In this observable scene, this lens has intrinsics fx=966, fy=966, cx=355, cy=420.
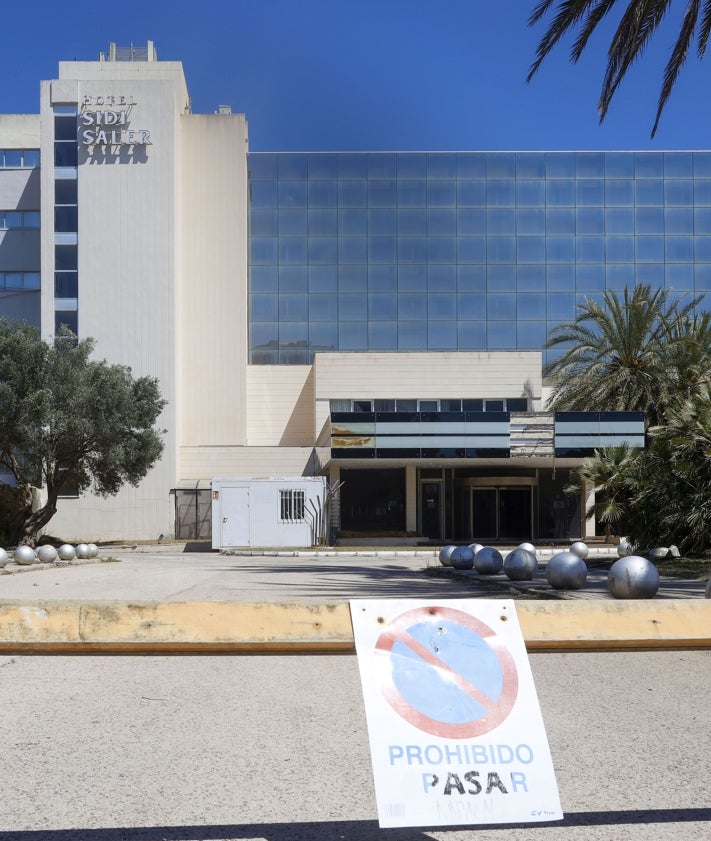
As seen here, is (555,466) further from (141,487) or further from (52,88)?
(52,88)

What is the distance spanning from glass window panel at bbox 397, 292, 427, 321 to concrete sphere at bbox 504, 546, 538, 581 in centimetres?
3875

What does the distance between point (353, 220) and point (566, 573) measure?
4392 cm

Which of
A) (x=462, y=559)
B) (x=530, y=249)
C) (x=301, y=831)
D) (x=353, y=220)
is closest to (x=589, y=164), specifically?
(x=530, y=249)

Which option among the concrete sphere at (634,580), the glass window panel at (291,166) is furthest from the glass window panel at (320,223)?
the concrete sphere at (634,580)

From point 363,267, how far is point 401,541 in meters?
19.0

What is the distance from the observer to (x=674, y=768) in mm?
5449

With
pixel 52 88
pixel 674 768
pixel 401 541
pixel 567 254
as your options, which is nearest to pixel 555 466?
pixel 401 541

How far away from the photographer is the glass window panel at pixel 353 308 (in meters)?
56.7

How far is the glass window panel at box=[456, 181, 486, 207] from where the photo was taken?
190 feet

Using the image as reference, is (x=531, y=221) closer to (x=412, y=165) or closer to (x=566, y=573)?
(x=412, y=165)

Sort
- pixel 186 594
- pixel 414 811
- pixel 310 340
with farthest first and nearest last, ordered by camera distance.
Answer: pixel 310 340 → pixel 186 594 → pixel 414 811

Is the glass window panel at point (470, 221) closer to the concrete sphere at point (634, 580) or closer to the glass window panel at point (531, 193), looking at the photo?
the glass window panel at point (531, 193)

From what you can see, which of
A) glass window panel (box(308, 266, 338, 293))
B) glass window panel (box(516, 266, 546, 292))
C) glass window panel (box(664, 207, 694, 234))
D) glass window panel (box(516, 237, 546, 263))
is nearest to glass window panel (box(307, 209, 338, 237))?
glass window panel (box(308, 266, 338, 293))

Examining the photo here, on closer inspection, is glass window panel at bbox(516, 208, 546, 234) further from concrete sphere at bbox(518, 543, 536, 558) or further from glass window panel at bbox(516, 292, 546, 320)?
concrete sphere at bbox(518, 543, 536, 558)
